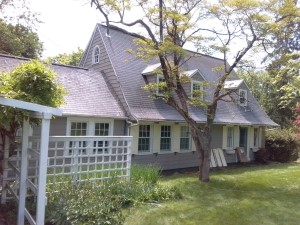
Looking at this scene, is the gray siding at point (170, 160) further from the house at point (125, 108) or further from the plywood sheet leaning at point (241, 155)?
the plywood sheet leaning at point (241, 155)

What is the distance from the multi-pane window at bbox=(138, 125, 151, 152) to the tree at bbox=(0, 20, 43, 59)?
1497cm

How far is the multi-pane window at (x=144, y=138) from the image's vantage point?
580 inches

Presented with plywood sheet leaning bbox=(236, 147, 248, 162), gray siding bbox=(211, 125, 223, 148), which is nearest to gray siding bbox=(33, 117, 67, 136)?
gray siding bbox=(211, 125, 223, 148)

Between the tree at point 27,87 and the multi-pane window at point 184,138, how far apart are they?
10.7 metres

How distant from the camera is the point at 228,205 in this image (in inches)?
354

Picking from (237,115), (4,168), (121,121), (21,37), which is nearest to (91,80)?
(121,121)

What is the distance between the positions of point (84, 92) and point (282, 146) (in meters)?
14.4

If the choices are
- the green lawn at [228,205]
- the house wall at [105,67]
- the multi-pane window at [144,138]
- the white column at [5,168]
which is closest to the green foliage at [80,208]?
the green lawn at [228,205]

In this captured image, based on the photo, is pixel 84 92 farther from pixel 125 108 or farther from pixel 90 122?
pixel 125 108

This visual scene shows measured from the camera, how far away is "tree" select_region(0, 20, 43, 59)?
24.2m

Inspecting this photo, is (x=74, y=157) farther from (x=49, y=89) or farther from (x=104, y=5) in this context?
(x=104, y=5)

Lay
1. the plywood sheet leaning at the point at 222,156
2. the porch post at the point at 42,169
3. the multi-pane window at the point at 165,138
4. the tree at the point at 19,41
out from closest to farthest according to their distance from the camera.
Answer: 1. the porch post at the point at 42,169
2. the multi-pane window at the point at 165,138
3. the plywood sheet leaning at the point at 222,156
4. the tree at the point at 19,41

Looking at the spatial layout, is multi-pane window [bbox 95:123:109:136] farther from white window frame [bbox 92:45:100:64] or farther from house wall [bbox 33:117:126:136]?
white window frame [bbox 92:45:100:64]

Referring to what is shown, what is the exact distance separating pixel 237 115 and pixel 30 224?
633 inches
